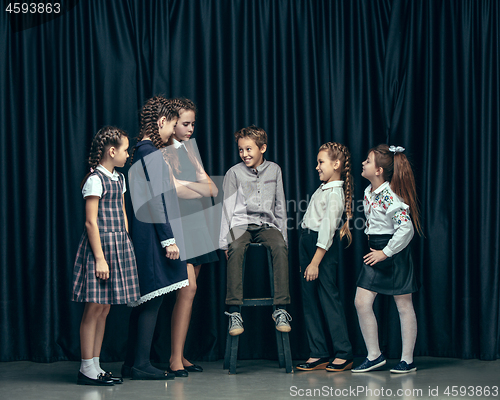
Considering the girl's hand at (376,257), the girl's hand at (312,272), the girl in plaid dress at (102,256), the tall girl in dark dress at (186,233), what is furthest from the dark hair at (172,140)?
the girl's hand at (376,257)

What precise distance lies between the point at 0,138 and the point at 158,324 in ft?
5.12

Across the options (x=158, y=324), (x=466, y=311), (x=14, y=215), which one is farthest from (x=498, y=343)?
(x=14, y=215)

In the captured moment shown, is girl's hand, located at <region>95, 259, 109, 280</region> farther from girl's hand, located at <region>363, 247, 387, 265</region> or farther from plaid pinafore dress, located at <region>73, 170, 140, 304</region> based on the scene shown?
girl's hand, located at <region>363, 247, 387, 265</region>

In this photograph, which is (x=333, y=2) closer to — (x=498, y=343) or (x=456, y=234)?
(x=456, y=234)

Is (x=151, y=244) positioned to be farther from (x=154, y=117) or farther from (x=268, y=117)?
(x=268, y=117)

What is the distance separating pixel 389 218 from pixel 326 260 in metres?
0.43

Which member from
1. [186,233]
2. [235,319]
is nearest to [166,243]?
[186,233]

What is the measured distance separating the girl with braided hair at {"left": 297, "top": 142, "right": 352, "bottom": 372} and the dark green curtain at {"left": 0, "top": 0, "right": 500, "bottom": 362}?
1.10ft

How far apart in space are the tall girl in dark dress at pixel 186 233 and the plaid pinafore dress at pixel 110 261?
35cm

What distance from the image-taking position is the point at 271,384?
259 cm

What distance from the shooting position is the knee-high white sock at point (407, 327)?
9.21ft

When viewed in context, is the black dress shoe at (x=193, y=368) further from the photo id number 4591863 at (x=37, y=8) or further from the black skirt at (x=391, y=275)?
the photo id number 4591863 at (x=37, y=8)

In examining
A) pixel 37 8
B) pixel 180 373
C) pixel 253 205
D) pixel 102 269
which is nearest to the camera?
pixel 102 269

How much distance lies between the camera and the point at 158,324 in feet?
10.5
